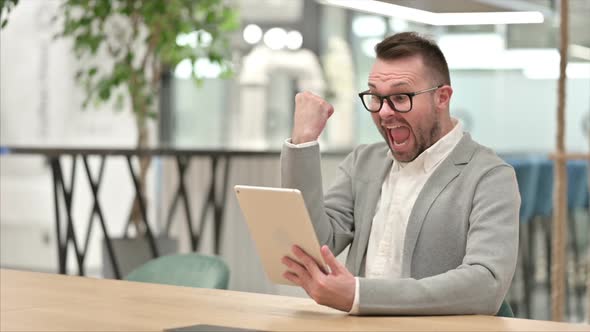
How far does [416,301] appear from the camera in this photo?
2197mm

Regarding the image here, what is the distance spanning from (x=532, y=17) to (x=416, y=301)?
294 cm

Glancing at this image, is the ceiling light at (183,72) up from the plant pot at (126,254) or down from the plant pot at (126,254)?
up

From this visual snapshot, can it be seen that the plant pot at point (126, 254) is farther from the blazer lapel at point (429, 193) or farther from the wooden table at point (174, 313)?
the blazer lapel at point (429, 193)

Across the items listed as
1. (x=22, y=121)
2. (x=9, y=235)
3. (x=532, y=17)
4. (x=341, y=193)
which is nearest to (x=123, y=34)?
(x=22, y=121)

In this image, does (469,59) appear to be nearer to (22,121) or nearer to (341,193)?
(22,121)

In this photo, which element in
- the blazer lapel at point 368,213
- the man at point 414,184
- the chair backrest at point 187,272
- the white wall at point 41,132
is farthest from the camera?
the white wall at point 41,132

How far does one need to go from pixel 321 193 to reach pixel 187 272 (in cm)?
62

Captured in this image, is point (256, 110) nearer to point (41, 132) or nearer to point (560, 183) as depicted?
point (41, 132)

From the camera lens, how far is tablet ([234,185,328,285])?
2129 millimetres

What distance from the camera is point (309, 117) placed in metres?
2.54

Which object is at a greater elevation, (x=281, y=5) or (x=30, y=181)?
(x=281, y=5)

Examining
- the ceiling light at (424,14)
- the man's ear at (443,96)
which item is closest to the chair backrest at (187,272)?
the man's ear at (443,96)

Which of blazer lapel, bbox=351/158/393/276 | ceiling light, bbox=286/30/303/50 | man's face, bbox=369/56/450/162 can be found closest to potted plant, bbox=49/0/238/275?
ceiling light, bbox=286/30/303/50

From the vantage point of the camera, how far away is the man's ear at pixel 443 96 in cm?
260
